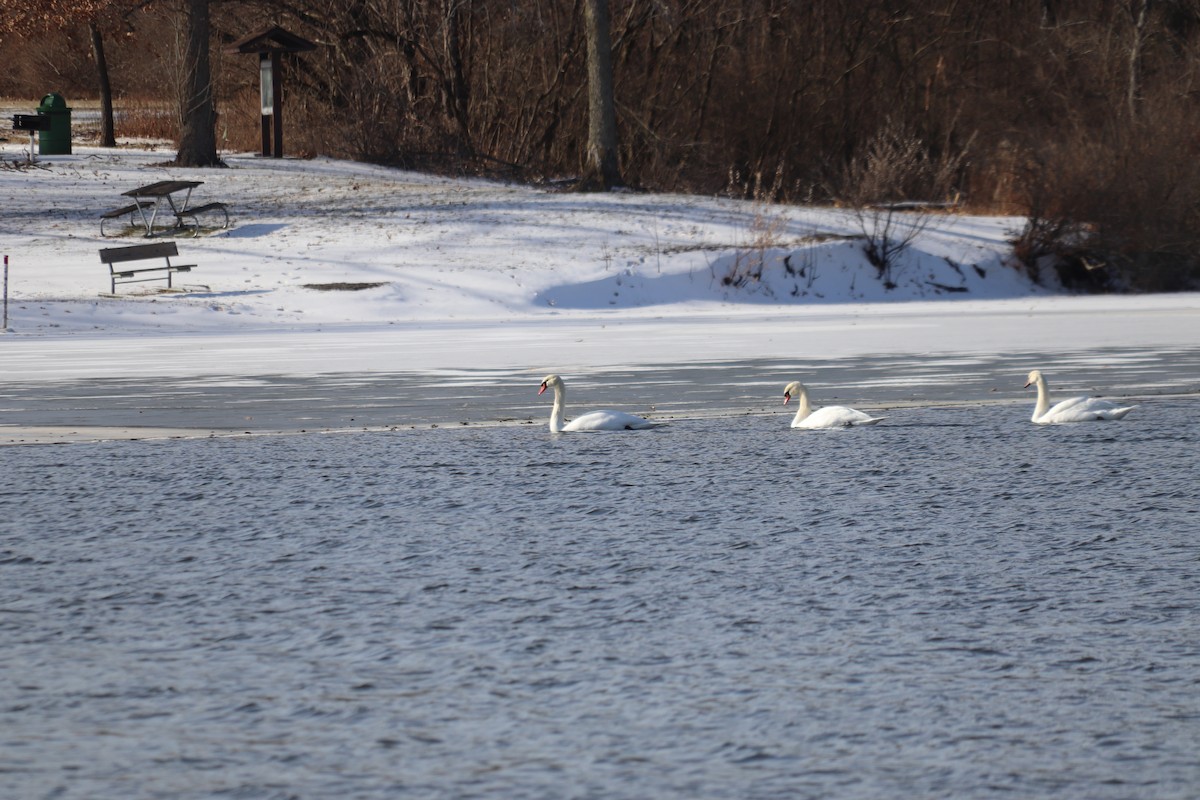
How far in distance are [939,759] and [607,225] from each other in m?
24.4

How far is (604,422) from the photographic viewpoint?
521 inches

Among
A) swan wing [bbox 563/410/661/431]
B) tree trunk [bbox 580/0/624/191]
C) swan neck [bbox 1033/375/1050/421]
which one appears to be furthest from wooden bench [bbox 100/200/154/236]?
swan neck [bbox 1033/375/1050/421]

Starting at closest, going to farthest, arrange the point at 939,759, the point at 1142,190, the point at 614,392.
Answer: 1. the point at 939,759
2. the point at 614,392
3. the point at 1142,190

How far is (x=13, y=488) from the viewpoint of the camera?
11047mm

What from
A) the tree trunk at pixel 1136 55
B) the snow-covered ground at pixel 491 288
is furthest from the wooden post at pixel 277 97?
the tree trunk at pixel 1136 55

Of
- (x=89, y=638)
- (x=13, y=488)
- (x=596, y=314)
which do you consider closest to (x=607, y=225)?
(x=596, y=314)

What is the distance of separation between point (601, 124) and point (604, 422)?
21.9 m

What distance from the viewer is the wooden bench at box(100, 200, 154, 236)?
29000 mm

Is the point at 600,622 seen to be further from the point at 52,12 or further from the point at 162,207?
the point at 52,12

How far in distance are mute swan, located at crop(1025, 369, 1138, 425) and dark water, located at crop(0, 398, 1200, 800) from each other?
3.31 ft

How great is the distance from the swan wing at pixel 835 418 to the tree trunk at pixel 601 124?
2131 centimetres

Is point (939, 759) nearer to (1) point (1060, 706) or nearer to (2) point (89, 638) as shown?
(1) point (1060, 706)

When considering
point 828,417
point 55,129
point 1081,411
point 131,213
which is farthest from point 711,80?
point 828,417

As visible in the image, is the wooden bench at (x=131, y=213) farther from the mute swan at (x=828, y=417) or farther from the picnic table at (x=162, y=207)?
the mute swan at (x=828, y=417)
